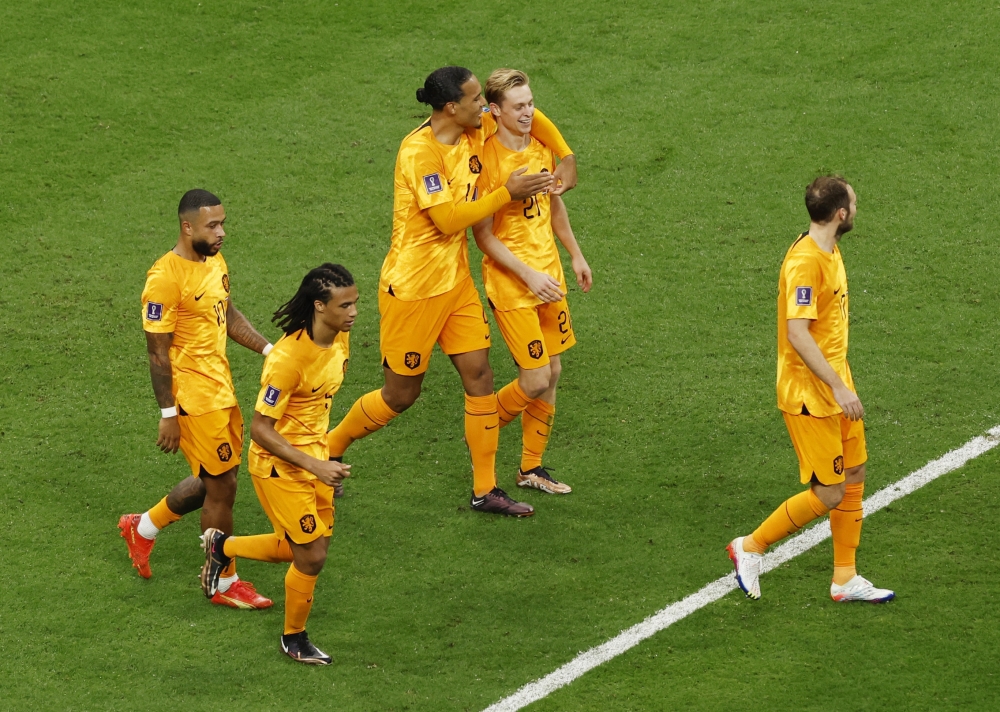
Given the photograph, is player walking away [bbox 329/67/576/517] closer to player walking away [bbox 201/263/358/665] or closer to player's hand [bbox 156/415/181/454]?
player walking away [bbox 201/263/358/665]

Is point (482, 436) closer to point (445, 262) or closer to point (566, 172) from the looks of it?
point (445, 262)

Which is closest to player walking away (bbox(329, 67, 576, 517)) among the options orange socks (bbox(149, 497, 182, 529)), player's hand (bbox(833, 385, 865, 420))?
orange socks (bbox(149, 497, 182, 529))

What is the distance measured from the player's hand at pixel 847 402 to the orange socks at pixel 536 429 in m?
2.11

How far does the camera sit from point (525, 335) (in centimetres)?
800

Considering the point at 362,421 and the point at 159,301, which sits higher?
the point at 159,301

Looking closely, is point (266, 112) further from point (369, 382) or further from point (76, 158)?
point (369, 382)

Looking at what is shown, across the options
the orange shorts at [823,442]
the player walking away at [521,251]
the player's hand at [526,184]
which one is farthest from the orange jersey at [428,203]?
the orange shorts at [823,442]

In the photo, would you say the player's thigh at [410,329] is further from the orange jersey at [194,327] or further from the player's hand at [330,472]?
the player's hand at [330,472]

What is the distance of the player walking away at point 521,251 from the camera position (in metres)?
7.85

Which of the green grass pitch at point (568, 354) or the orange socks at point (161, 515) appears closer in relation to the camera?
the green grass pitch at point (568, 354)

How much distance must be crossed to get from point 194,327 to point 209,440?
0.60m

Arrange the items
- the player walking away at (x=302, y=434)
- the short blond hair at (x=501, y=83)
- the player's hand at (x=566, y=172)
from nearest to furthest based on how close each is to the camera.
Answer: the player walking away at (x=302, y=434) → the short blond hair at (x=501, y=83) → the player's hand at (x=566, y=172)

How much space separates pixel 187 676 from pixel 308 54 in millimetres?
7313

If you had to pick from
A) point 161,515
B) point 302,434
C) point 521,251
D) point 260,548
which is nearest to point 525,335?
point 521,251
